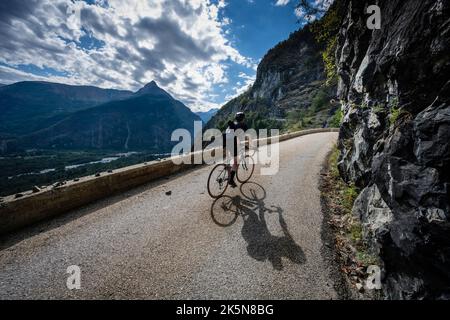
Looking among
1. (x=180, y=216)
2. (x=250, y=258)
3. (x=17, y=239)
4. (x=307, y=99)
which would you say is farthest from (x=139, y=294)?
(x=307, y=99)

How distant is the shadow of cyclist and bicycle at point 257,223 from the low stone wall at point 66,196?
2.99 m

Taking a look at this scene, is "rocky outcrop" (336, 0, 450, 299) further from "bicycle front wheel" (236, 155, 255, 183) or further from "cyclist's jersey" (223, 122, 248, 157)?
"bicycle front wheel" (236, 155, 255, 183)

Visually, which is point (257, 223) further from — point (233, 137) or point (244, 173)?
point (244, 173)

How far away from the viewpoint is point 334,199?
616 cm

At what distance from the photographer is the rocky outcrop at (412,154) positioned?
93.4 inches

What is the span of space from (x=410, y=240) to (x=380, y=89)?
3.26 m

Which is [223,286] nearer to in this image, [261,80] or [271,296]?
[271,296]

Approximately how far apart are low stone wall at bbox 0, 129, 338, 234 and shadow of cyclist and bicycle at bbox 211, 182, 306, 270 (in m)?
2.99

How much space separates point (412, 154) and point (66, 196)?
682cm

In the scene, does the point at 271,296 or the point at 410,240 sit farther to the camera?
the point at 271,296

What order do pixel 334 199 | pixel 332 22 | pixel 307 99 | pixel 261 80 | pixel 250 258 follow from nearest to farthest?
1. pixel 250 258
2. pixel 334 199
3. pixel 332 22
4. pixel 307 99
5. pixel 261 80

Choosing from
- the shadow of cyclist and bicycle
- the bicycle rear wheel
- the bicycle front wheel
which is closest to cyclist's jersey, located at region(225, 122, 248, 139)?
the bicycle rear wheel

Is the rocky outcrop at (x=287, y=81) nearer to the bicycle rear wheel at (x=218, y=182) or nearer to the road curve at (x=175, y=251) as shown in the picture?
the bicycle rear wheel at (x=218, y=182)

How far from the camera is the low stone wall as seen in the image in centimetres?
415
